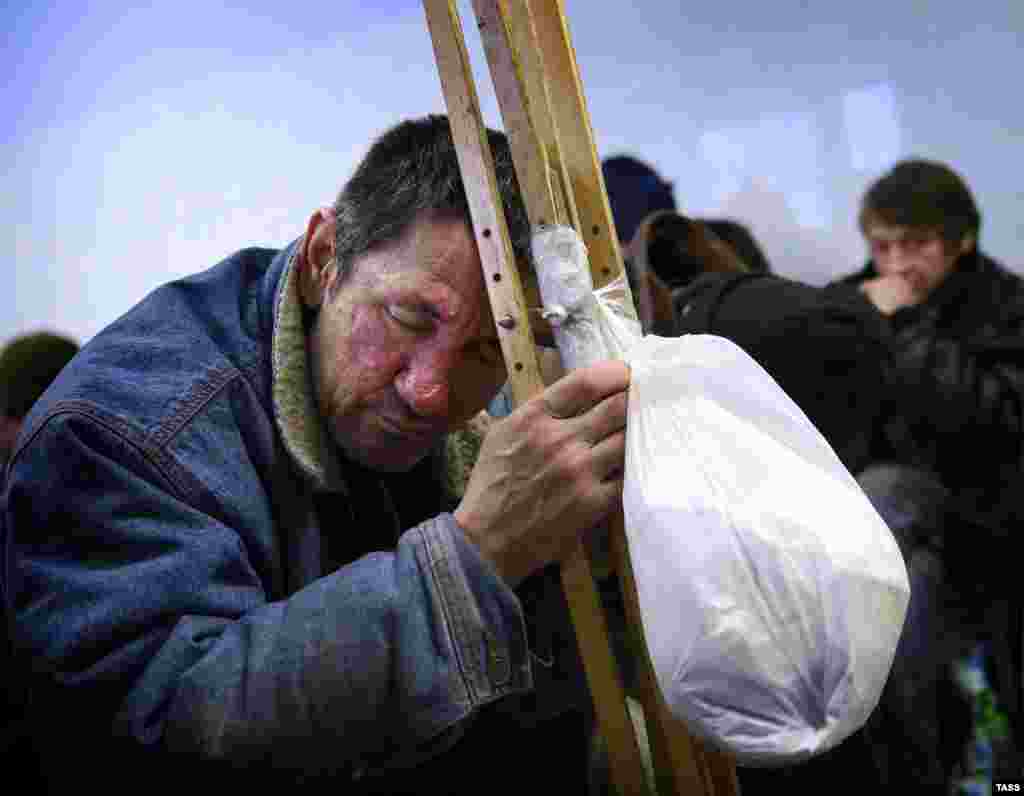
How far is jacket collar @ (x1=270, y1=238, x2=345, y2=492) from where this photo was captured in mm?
993

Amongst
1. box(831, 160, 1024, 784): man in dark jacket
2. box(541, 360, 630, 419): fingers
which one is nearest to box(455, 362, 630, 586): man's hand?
box(541, 360, 630, 419): fingers


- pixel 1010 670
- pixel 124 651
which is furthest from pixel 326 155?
pixel 1010 670

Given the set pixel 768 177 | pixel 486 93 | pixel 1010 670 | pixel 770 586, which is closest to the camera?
pixel 770 586

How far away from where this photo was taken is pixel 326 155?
144 cm

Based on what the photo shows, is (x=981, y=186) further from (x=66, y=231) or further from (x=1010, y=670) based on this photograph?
(x=66, y=231)

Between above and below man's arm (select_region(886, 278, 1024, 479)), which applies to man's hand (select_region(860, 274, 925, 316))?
above

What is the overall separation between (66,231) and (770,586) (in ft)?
3.88

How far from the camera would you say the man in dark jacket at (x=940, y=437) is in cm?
159

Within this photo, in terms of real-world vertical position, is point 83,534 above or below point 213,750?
above

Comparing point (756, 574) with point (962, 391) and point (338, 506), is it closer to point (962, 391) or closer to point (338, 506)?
point (338, 506)

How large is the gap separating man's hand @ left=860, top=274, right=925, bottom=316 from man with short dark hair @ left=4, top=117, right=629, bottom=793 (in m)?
1.07

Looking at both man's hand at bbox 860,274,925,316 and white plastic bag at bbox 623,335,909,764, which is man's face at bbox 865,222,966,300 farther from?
white plastic bag at bbox 623,335,909,764

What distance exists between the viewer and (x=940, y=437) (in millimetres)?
1684

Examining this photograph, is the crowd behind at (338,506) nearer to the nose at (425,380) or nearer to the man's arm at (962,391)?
the nose at (425,380)
